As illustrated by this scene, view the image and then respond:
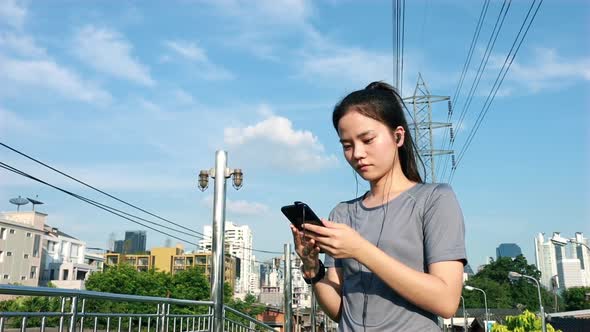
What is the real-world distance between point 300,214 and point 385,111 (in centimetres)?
38

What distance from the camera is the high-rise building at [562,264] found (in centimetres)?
16375

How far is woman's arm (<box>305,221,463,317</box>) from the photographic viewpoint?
1.10 meters

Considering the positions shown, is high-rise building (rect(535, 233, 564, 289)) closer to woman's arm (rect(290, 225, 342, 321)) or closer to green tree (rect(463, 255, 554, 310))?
green tree (rect(463, 255, 554, 310))

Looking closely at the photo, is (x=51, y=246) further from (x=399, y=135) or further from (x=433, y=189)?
(x=433, y=189)

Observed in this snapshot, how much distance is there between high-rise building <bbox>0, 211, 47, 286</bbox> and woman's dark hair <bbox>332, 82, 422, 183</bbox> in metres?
51.5

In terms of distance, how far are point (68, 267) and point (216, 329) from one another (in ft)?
190

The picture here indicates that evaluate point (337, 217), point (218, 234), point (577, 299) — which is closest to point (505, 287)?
point (577, 299)

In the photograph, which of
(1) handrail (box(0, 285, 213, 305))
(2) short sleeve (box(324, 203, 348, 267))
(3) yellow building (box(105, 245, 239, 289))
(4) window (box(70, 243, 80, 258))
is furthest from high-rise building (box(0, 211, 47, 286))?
(2) short sleeve (box(324, 203, 348, 267))

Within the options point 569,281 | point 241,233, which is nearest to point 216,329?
point 241,233

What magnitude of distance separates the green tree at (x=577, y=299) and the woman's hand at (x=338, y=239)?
2974 inches

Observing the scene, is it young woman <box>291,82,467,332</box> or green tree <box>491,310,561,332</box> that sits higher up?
young woman <box>291,82,467,332</box>

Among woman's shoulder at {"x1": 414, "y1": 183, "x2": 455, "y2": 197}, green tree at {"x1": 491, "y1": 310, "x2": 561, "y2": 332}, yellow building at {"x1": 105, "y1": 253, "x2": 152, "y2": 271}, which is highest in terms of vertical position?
yellow building at {"x1": 105, "y1": 253, "x2": 152, "y2": 271}

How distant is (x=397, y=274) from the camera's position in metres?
1.09

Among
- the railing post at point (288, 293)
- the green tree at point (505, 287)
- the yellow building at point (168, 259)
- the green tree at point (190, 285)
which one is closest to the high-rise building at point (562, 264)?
the green tree at point (505, 287)
